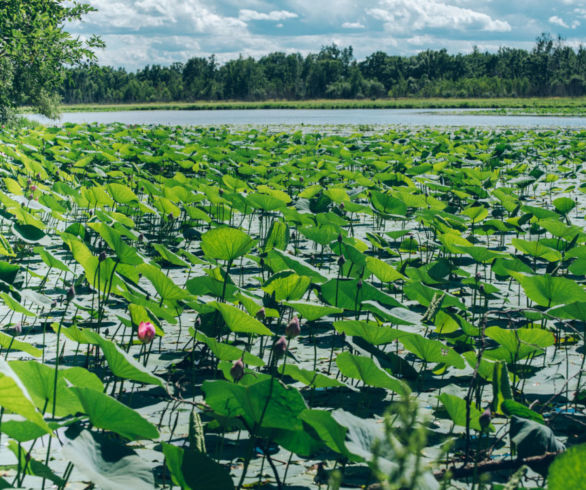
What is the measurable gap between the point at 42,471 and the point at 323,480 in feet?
2.64

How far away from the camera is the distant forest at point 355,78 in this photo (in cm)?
6462

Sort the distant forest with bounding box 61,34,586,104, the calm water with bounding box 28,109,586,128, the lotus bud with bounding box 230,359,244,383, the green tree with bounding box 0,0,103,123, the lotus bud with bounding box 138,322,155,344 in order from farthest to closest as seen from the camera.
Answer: the distant forest with bounding box 61,34,586,104 < the calm water with bounding box 28,109,586,128 < the green tree with bounding box 0,0,103,123 < the lotus bud with bounding box 138,322,155,344 < the lotus bud with bounding box 230,359,244,383

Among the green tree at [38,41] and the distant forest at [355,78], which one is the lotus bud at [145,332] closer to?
the green tree at [38,41]

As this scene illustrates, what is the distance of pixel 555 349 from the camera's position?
2994 millimetres

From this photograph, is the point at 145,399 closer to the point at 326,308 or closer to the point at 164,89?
the point at 326,308

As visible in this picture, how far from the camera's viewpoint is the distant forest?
2544 inches

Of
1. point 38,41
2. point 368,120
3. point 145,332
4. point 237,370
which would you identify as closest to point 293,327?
point 237,370

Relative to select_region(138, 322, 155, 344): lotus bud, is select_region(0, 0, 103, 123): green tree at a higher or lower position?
higher

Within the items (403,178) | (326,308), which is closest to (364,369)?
(326,308)

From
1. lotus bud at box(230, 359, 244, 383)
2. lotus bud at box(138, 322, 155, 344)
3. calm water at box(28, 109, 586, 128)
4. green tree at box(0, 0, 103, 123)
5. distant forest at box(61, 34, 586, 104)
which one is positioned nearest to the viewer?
lotus bud at box(230, 359, 244, 383)

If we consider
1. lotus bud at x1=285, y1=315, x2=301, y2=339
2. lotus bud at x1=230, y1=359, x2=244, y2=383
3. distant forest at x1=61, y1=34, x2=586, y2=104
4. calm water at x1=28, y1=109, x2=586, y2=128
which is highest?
distant forest at x1=61, y1=34, x2=586, y2=104

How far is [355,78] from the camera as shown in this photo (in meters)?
73.3

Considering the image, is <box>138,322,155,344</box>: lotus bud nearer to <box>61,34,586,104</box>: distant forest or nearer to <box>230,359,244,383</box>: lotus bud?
<box>230,359,244,383</box>: lotus bud

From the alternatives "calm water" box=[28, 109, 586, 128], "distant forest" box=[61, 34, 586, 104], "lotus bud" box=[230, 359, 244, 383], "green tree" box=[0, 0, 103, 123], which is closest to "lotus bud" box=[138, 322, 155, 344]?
"lotus bud" box=[230, 359, 244, 383]
